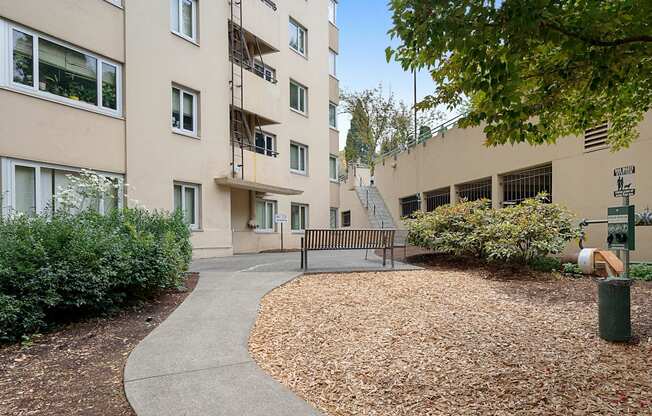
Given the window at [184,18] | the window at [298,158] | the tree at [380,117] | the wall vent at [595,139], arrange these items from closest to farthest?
the wall vent at [595,139] → the window at [184,18] → the window at [298,158] → the tree at [380,117]

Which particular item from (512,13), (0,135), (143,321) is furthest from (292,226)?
(512,13)

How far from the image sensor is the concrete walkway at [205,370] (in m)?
3.15

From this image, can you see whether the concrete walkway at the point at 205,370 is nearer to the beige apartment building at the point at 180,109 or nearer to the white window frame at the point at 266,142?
the beige apartment building at the point at 180,109

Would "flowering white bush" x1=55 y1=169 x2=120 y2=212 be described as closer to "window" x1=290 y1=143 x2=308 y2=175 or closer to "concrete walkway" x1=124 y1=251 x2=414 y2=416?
"concrete walkway" x1=124 y1=251 x2=414 y2=416

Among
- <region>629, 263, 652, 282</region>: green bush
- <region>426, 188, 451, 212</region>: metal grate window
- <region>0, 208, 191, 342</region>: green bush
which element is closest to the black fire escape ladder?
<region>0, 208, 191, 342</region>: green bush

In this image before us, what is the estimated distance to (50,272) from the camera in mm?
5000

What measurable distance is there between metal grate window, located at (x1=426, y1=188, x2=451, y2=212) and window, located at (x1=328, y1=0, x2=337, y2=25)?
11.8 m

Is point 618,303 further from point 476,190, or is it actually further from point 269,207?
point 269,207

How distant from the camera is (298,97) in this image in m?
19.6

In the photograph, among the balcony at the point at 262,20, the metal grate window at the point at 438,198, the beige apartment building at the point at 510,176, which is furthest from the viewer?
the metal grate window at the point at 438,198

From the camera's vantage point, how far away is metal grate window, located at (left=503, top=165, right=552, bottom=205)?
1343 cm

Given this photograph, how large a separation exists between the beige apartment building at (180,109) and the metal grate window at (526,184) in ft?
27.9

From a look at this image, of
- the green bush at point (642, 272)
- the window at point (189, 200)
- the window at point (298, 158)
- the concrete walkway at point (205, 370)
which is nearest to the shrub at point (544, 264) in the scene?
the green bush at point (642, 272)

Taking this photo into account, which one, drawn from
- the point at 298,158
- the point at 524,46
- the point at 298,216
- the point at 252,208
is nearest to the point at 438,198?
the point at 298,216
